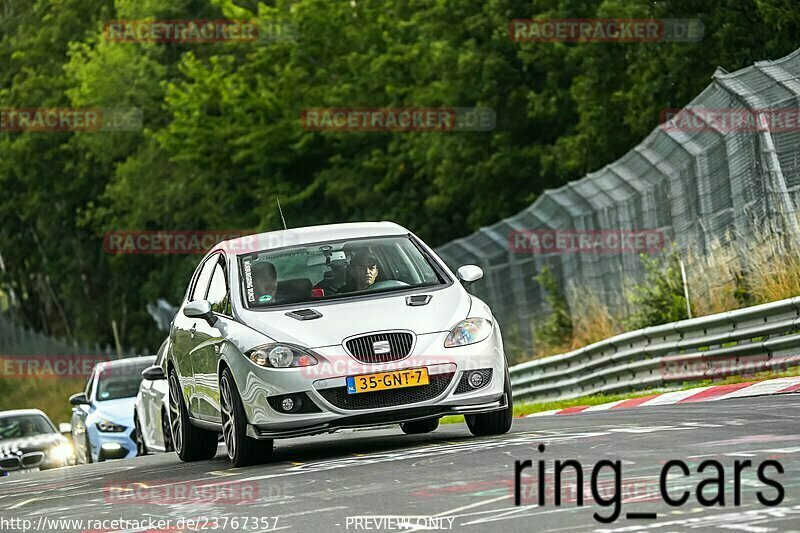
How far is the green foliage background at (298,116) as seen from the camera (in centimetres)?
3822

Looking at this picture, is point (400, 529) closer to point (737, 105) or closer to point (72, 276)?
point (737, 105)

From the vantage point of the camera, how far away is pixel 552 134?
4428cm

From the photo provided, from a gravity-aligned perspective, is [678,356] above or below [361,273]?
below

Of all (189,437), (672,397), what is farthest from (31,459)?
(672,397)

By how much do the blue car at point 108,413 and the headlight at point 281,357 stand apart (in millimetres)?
11762

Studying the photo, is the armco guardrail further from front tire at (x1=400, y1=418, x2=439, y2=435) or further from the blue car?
the blue car

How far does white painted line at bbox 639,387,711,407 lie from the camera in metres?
15.9

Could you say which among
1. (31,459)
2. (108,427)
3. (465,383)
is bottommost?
(31,459)

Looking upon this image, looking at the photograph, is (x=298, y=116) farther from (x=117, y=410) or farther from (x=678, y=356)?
(x=678, y=356)

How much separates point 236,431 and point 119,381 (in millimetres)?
13693

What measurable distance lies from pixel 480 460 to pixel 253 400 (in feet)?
6.39

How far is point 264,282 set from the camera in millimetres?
12891

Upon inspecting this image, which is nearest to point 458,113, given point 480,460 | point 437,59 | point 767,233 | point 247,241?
point 437,59

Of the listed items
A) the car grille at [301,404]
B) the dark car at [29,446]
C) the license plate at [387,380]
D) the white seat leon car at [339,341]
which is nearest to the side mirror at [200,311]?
the white seat leon car at [339,341]
